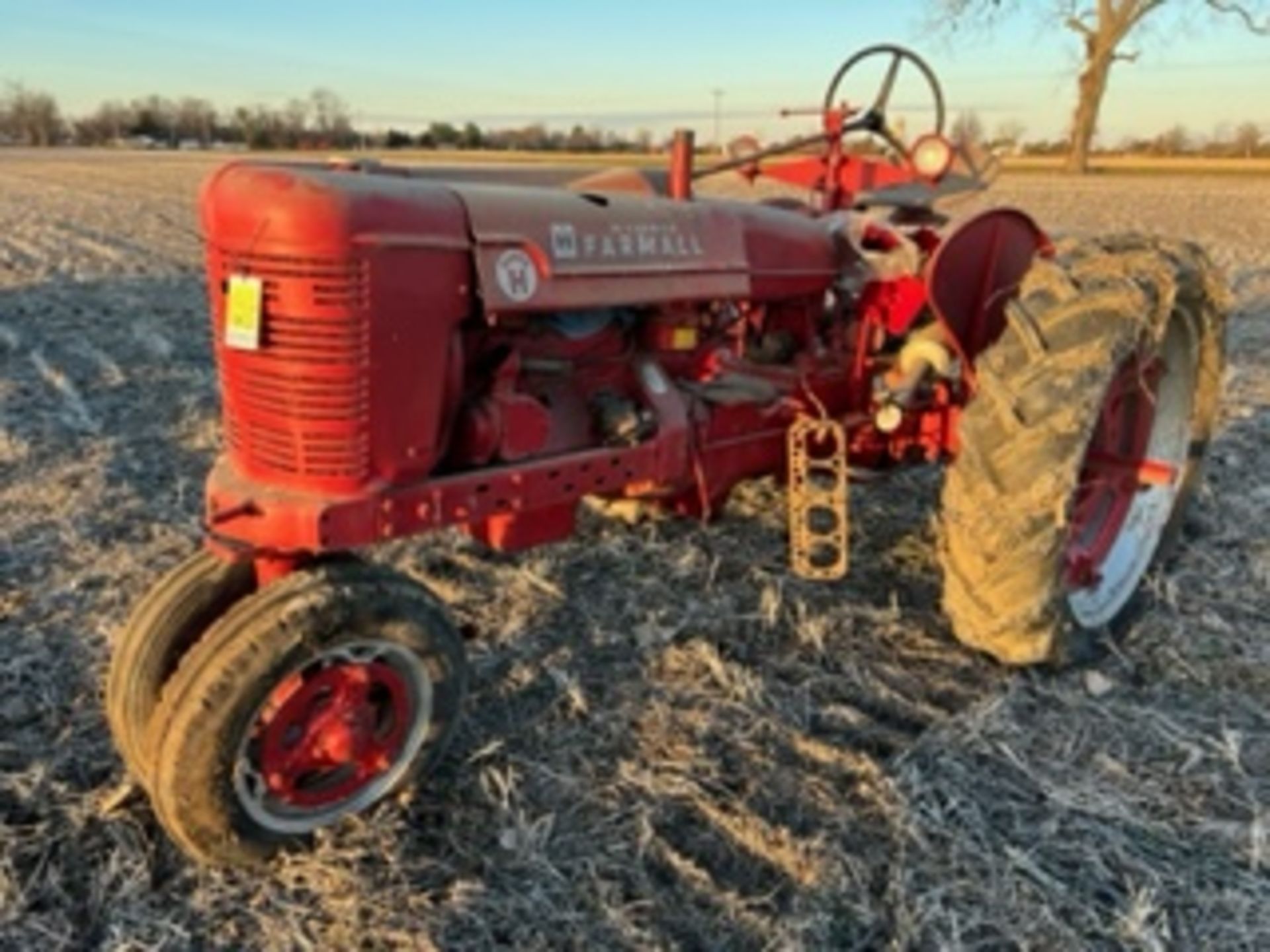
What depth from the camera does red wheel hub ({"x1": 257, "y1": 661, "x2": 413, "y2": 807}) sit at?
2.49m

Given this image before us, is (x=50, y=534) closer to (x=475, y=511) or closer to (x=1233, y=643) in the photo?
(x=475, y=511)

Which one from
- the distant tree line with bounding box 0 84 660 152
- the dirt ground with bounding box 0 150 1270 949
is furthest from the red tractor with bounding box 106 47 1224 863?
the distant tree line with bounding box 0 84 660 152

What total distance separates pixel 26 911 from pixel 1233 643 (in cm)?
339

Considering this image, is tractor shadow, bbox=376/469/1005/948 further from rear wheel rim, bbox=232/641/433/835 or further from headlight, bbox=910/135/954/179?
headlight, bbox=910/135/954/179

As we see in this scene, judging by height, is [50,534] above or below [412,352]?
below

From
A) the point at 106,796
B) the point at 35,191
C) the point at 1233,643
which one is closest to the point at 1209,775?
the point at 1233,643

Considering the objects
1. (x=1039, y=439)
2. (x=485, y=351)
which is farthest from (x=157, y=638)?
(x=1039, y=439)

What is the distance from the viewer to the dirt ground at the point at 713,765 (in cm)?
236

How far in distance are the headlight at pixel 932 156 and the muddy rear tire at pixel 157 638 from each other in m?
2.62

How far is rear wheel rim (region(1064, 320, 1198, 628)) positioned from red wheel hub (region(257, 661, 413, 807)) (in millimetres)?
2197

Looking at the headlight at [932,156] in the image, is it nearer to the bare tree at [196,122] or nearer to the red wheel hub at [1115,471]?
the red wheel hub at [1115,471]

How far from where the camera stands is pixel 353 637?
2.50m

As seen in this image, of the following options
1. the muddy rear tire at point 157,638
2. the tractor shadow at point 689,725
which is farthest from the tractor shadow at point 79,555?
the tractor shadow at point 689,725

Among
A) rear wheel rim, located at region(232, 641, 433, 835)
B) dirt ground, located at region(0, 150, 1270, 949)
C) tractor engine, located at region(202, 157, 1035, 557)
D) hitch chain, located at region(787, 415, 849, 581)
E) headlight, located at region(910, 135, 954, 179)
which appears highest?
headlight, located at region(910, 135, 954, 179)
